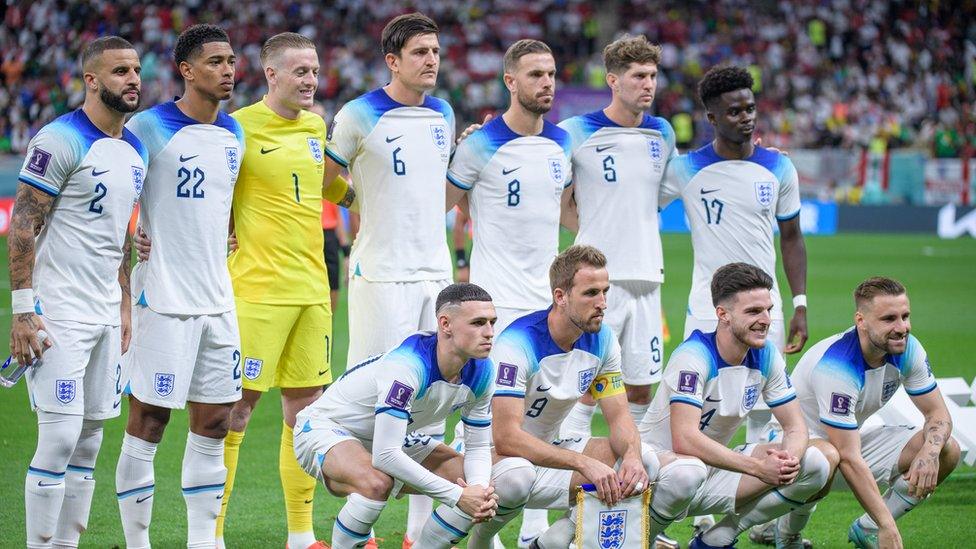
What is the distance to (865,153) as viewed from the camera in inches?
1016

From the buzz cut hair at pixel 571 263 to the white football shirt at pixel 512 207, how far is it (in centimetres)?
82

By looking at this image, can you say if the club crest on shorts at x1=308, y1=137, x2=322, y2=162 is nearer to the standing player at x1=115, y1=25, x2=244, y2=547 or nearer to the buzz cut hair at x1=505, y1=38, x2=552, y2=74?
the standing player at x1=115, y1=25, x2=244, y2=547

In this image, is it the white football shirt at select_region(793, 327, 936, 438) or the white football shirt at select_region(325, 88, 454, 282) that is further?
the white football shirt at select_region(325, 88, 454, 282)

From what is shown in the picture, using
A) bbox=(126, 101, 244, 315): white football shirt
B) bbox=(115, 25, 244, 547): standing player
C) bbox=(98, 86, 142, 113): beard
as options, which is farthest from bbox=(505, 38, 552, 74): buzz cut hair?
bbox=(98, 86, 142, 113): beard

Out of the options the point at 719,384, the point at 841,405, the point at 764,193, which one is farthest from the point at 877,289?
the point at 764,193

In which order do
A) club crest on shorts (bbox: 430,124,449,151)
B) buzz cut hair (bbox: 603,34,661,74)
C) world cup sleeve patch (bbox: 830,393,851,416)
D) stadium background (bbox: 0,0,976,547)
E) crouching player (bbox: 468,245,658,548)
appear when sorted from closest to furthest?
crouching player (bbox: 468,245,658,548), world cup sleeve patch (bbox: 830,393,851,416), club crest on shorts (bbox: 430,124,449,151), buzz cut hair (bbox: 603,34,661,74), stadium background (bbox: 0,0,976,547)

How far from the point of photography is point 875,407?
610cm

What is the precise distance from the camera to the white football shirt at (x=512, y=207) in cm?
639

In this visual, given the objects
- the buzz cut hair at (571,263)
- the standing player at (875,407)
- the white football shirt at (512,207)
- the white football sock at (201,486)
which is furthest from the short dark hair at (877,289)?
the white football sock at (201,486)

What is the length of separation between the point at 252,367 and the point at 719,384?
219 centimetres

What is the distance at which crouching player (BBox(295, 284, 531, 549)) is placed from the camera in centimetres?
508

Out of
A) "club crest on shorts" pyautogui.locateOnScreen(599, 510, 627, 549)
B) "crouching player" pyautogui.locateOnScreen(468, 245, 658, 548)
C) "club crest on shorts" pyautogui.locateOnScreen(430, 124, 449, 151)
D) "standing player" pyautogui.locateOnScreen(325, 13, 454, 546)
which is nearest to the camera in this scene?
"club crest on shorts" pyautogui.locateOnScreen(599, 510, 627, 549)

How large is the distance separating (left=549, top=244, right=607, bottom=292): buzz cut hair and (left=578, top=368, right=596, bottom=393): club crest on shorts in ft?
1.34

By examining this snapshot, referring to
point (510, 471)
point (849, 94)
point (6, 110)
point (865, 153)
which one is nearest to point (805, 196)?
point (865, 153)
